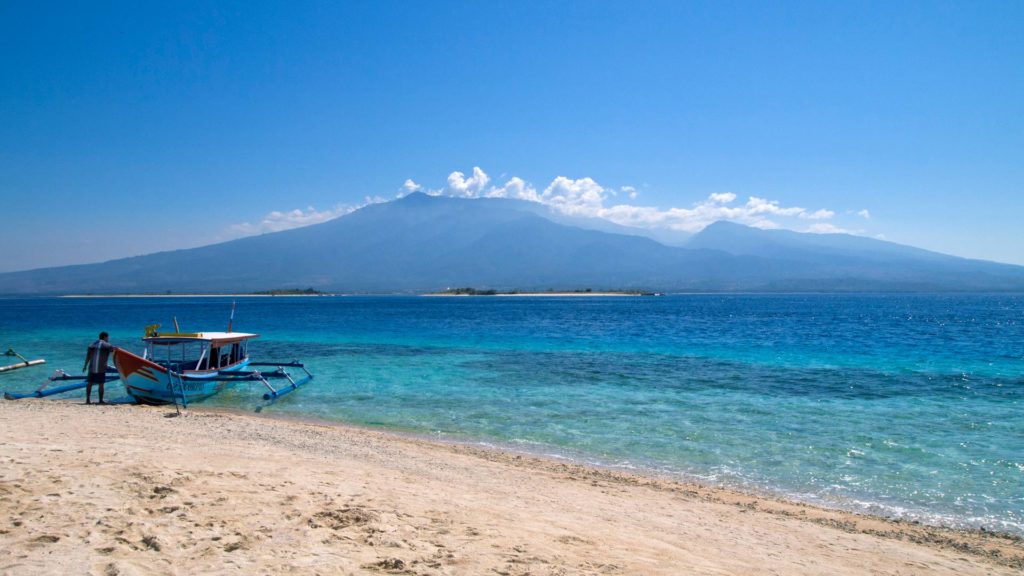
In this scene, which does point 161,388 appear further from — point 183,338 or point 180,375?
point 183,338

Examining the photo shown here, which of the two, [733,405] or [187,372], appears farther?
[187,372]

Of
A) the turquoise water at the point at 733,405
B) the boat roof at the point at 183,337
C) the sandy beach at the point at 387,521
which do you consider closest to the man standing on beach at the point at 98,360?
the boat roof at the point at 183,337

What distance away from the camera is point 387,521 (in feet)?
21.2

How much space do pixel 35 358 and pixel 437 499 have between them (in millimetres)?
28526

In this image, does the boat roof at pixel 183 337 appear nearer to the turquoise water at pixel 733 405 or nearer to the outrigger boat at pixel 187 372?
the outrigger boat at pixel 187 372

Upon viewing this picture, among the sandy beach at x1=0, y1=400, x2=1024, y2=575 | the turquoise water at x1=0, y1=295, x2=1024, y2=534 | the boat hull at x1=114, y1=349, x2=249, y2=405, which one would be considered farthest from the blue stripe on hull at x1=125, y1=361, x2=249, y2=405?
the sandy beach at x1=0, y1=400, x2=1024, y2=575

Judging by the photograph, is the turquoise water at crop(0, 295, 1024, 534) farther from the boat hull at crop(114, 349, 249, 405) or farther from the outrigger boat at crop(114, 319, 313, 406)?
the boat hull at crop(114, 349, 249, 405)

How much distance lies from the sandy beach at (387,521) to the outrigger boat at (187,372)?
508 centimetres

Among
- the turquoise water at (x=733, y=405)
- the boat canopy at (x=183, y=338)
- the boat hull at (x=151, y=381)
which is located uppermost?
the boat canopy at (x=183, y=338)

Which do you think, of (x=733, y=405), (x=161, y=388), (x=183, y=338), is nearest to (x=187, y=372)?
(x=183, y=338)

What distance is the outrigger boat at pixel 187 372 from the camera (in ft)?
50.9

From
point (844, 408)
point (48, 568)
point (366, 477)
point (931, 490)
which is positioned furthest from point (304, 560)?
point (844, 408)

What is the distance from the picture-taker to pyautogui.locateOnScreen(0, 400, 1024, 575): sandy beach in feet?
17.8

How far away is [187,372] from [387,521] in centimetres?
1448
